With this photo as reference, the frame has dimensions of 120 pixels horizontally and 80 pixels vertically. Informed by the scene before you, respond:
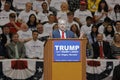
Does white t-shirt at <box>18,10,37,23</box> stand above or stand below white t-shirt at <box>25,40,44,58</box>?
above

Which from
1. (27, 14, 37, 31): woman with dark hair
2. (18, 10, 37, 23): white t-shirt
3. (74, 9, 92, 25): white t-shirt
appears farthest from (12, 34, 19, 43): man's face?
(74, 9, 92, 25): white t-shirt

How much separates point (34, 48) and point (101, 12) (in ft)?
11.0

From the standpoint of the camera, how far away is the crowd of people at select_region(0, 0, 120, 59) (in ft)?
42.5

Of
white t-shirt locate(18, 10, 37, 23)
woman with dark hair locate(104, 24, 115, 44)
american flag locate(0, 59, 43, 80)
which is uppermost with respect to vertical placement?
white t-shirt locate(18, 10, 37, 23)

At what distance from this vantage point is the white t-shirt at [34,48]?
12961mm

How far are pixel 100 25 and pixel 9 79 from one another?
3.97 metres

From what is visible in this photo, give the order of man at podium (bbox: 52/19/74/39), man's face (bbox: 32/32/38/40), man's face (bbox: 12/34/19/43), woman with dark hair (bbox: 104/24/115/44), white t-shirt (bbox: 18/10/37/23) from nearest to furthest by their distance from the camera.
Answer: man at podium (bbox: 52/19/74/39), man's face (bbox: 12/34/19/43), man's face (bbox: 32/32/38/40), woman with dark hair (bbox: 104/24/115/44), white t-shirt (bbox: 18/10/37/23)

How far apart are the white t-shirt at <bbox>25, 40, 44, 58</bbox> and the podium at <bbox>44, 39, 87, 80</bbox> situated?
4653 mm

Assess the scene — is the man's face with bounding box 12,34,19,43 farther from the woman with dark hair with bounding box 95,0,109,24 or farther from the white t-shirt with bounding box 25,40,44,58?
the woman with dark hair with bounding box 95,0,109,24

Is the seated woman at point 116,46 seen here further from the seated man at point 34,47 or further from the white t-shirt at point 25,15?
the white t-shirt at point 25,15

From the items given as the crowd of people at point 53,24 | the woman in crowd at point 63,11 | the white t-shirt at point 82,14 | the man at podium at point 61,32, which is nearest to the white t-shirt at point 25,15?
the crowd of people at point 53,24

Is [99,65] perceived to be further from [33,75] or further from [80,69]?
[80,69]

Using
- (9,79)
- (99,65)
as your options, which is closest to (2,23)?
(9,79)

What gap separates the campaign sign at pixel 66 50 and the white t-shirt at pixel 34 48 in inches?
186
